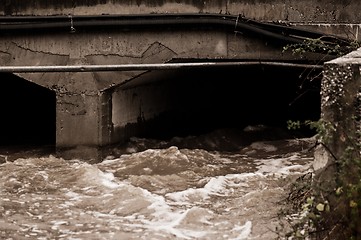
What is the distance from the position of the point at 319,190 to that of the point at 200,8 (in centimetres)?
477

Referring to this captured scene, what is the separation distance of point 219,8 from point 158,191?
270cm

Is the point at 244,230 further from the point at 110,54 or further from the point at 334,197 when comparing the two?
the point at 110,54

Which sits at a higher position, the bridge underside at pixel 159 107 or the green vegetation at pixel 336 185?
the green vegetation at pixel 336 185

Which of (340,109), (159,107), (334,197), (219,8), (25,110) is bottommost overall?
(25,110)

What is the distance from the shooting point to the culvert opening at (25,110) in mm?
10773

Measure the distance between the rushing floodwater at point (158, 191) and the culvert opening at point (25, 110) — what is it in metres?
1.74

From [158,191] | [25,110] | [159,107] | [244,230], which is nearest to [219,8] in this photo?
[159,107]

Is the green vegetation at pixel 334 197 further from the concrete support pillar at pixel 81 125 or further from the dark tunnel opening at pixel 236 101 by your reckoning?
the dark tunnel opening at pixel 236 101

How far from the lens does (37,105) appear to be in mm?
11812

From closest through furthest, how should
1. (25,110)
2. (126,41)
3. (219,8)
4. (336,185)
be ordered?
1. (336,185)
2. (219,8)
3. (126,41)
4. (25,110)

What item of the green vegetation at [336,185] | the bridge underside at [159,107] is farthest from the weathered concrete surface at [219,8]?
the green vegetation at [336,185]

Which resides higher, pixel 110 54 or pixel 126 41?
pixel 126 41

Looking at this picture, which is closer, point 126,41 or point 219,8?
point 219,8

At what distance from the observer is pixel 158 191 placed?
280 inches
